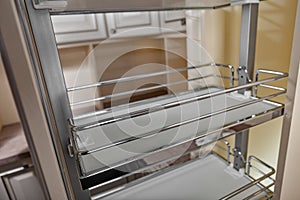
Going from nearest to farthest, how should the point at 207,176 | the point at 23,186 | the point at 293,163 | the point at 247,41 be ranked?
the point at 23,186, the point at 293,163, the point at 247,41, the point at 207,176

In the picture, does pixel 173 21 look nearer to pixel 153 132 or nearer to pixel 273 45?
pixel 273 45

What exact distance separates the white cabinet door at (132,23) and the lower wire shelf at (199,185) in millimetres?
759

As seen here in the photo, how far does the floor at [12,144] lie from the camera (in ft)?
0.93

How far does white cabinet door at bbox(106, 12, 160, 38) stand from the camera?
3.61 ft

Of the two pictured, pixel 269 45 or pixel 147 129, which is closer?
pixel 147 129

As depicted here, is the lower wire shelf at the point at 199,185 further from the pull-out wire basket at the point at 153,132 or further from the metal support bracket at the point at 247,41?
the metal support bracket at the point at 247,41

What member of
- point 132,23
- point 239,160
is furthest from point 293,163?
point 132,23

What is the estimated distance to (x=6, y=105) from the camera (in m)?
0.26

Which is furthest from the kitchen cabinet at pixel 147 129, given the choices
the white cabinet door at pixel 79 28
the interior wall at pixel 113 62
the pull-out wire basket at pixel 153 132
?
the white cabinet door at pixel 79 28

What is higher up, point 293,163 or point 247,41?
point 247,41

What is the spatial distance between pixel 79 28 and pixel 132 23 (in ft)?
1.00

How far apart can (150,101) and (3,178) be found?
496 mm

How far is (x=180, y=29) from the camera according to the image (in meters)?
1.02

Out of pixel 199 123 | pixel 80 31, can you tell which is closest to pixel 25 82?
pixel 199 123
